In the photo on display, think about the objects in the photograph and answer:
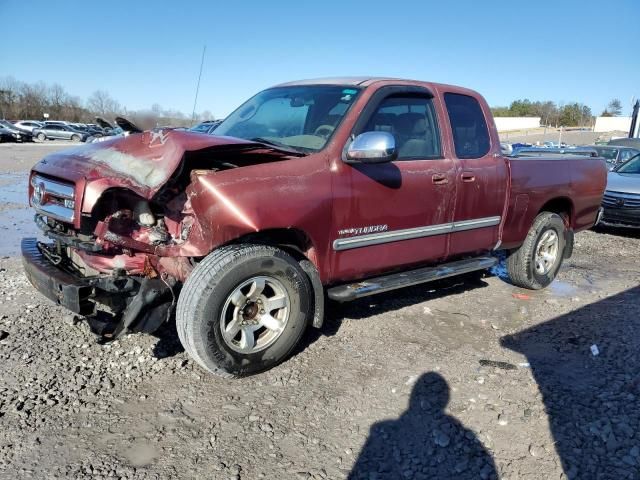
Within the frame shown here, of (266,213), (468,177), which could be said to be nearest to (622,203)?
(468,177)

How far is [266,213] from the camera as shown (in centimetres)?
323

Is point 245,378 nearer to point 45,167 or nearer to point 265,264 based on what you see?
point 265,264

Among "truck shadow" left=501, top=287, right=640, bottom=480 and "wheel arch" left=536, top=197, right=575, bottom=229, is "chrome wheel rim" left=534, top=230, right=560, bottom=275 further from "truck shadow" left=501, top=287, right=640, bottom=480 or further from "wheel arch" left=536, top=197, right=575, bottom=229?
"truck shadow" left=501, top=287, right=640, bottom=480

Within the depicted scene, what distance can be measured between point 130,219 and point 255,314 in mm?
1014

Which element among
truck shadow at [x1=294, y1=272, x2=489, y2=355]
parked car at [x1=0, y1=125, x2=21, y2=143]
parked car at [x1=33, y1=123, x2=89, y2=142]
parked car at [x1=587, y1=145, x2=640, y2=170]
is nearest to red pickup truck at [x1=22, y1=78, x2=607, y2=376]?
truck shadow at [x1=294, y1=272, x2=489, y2=355]

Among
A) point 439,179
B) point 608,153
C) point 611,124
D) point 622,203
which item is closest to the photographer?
point 439,179

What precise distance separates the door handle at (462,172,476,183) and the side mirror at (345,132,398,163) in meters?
1.10

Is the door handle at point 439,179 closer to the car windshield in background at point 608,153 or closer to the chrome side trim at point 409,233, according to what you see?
the chrome side trim at point 409,233

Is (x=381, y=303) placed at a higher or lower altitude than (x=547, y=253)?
lower

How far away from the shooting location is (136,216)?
3.22m

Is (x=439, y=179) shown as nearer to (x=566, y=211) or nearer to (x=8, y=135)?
(x=566, y=211)

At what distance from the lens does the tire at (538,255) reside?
17.9 feet

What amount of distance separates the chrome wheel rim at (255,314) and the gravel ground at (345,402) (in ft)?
0.88

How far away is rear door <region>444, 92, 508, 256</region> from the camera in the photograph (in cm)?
444
